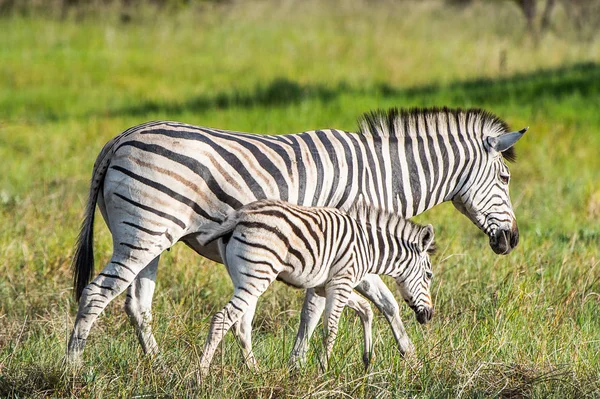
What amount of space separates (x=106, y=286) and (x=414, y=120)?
2.37 m

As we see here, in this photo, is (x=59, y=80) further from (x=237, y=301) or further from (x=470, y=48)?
(x=237, y=301)

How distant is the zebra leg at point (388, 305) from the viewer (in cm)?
539

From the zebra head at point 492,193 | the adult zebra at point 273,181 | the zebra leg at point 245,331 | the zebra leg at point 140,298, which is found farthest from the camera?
the zebra head at point 492,193

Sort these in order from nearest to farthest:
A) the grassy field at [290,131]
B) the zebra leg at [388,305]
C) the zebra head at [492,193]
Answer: the grassy field at [290,131], the zebra leg at [388,305], the zebra head at [492,193]

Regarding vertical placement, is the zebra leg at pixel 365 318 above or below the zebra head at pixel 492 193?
below

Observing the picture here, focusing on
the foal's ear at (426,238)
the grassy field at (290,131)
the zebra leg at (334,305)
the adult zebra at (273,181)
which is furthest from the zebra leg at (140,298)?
the foal's ear at (426,238)

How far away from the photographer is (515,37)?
71.6ft

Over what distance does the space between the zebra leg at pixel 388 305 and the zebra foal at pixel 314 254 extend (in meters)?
0.14

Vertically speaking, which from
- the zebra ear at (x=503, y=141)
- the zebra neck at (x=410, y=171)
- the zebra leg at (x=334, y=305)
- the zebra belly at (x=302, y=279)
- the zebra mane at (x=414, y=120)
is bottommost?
the zebra leg at (x=334, y=305)

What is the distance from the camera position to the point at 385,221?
546 centimetres

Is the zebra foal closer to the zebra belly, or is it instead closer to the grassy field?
the zebra belly

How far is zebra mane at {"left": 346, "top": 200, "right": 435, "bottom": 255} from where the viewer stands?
5.43m

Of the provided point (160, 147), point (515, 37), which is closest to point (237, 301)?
point (160, 147)

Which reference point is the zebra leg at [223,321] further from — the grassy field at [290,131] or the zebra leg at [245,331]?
the zebra leg at [245,331]
